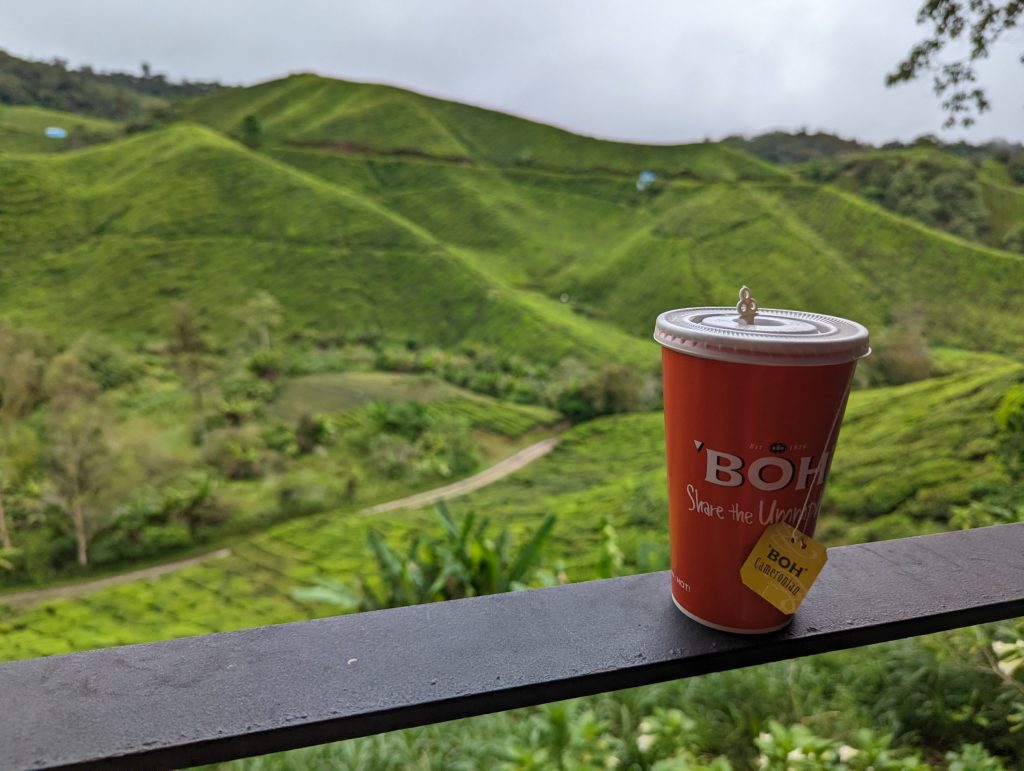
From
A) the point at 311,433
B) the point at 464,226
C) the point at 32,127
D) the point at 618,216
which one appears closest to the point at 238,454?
the point at 311,433

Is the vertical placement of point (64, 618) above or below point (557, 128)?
below

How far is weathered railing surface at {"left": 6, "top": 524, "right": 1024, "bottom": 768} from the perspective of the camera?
36 cm

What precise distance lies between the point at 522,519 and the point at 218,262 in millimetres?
10689

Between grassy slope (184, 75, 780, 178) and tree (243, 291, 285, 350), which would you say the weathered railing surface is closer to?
tree (243, 291, 285, 350)

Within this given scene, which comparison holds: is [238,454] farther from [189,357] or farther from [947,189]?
[947,189]

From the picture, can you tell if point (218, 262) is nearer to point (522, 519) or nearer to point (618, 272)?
point (618, 272)

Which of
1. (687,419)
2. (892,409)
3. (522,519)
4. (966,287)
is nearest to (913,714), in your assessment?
(687,419)

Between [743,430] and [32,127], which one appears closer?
[743,430]

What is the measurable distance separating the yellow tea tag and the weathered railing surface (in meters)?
0.05

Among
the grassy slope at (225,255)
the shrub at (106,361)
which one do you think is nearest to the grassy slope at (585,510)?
the grassy slope at (225,255)

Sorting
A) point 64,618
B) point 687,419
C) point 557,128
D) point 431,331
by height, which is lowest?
point 64,618

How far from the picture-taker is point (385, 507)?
353 inches

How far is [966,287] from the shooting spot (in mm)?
8266

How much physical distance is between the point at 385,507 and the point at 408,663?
8.87 meters
